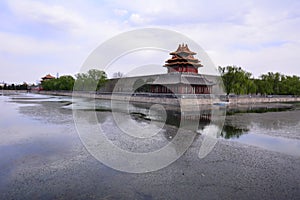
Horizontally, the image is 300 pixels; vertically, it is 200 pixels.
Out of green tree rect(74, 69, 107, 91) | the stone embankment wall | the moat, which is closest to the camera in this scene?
the moat

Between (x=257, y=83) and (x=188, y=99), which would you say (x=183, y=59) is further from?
(x=257, y=83)

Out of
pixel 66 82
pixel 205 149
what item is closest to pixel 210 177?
pixel 205 149

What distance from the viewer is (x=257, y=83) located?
4812 centimetres

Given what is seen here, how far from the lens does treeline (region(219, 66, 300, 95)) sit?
38.1 metres

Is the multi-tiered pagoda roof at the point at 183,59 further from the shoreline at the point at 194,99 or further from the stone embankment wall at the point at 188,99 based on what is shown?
the stone embankment wall at the point at 188,99

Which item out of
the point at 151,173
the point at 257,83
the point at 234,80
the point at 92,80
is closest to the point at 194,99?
the point at 234,80

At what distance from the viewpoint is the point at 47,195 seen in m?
4.33

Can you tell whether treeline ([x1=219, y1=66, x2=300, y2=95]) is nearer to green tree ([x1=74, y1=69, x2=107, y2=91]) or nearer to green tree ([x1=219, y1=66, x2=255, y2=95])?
green tree ([x1=219, y1=66, x2=255, y2=95])

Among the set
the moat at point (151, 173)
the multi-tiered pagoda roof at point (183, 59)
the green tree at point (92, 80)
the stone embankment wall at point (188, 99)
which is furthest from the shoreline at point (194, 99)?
the moat at point (151, 173)

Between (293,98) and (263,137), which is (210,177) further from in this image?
(293,98)

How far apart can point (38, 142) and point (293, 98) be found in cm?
5687

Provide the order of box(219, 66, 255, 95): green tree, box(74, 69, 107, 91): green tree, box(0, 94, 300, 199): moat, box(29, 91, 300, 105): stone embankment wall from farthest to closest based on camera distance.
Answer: box(74, 69, 107, 91): green tree → box(219, 66, 255, 95): green tree → box(29, 91, 300, 105): stone embankment wall → box(0, 94, 300, 199): moat

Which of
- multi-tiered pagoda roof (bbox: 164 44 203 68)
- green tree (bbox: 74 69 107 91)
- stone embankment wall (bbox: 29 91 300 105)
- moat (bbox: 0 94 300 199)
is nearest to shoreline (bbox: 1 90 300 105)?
stone embankment wall (bbox: 29 91 300 105)

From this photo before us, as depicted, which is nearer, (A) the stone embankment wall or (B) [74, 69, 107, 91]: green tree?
(A) the stone embankment wall
